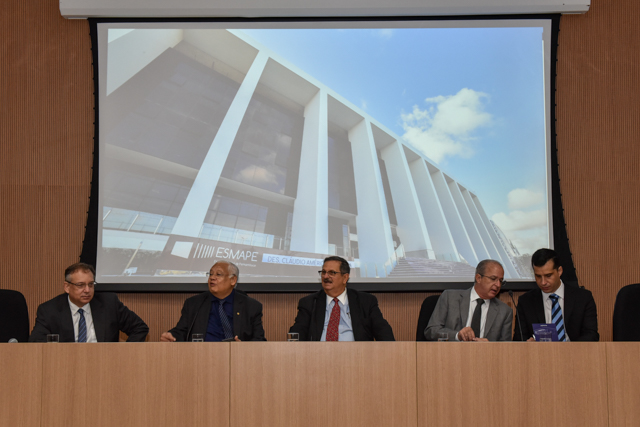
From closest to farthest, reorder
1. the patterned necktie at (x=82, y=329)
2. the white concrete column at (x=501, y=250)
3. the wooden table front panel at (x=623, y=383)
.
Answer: the wooden table front panel at (x=623, y=383) → the patterned necktie at (x=82, y=329) → the white concrete column at (x=501, y=250)

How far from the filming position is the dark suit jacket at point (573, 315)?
2.78 m

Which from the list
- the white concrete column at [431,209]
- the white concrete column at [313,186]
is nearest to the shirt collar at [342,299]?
the white concrete column at [313,186]

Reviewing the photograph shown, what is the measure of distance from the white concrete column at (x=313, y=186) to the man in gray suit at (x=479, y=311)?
0.92 metres

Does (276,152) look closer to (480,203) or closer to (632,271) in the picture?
(480,203)

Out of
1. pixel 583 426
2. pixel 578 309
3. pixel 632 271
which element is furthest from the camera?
pixel 632 271

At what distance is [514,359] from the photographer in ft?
6.49

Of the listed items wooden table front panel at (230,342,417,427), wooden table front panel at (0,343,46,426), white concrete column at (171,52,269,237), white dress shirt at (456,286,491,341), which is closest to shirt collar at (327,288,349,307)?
white dress shirt at (456,286,491,341)

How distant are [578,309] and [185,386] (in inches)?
80.8

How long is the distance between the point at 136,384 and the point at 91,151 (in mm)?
2151

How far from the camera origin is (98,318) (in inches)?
113

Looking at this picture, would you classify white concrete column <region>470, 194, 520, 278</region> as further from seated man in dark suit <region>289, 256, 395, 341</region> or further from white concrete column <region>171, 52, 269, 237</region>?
white concrete column <region>171, 52, 269, 237</region>

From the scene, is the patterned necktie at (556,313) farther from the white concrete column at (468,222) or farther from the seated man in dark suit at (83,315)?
the seated man in dark suit at (83,315)

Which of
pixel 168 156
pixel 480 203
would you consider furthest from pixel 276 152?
pixel 480 203

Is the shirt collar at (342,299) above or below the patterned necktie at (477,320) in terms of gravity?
above
